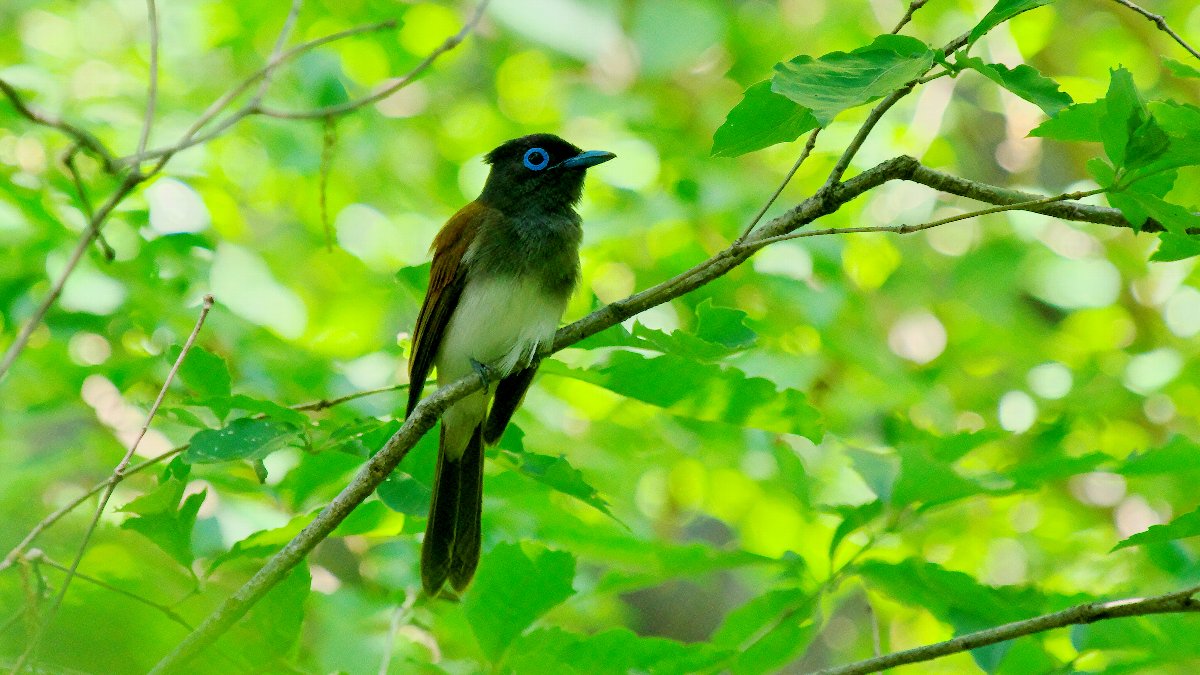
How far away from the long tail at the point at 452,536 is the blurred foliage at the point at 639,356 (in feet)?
0.28

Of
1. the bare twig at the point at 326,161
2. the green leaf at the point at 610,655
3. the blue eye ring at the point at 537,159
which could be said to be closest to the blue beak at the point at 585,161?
the blue eye ring at the point at 537,159

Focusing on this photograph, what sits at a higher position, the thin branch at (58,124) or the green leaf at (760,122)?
the green leaf at (760,122)

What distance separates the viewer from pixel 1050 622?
2324 mm

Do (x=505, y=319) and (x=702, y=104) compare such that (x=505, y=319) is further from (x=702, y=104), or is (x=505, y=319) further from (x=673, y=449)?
(x=702, y=104)

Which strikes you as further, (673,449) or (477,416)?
(673,449)

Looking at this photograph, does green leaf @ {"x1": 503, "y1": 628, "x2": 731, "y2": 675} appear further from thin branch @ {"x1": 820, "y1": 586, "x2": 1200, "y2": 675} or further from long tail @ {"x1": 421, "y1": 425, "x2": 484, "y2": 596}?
long tail @ {"x1": 421, "y1": 425, "x2": 484, "y2": 596}

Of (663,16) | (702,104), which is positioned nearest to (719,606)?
(702,104)

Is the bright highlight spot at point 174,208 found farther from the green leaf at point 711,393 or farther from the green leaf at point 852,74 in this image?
the green leaf at point 852,74

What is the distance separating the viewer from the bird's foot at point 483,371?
3.33 m

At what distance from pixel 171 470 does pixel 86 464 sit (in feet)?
8.04

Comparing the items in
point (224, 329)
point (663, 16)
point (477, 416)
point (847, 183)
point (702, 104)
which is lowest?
point (847, 183)

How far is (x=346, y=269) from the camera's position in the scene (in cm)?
588

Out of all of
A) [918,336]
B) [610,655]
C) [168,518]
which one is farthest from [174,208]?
[918,336]

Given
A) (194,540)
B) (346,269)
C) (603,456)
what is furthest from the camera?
(346,269)
